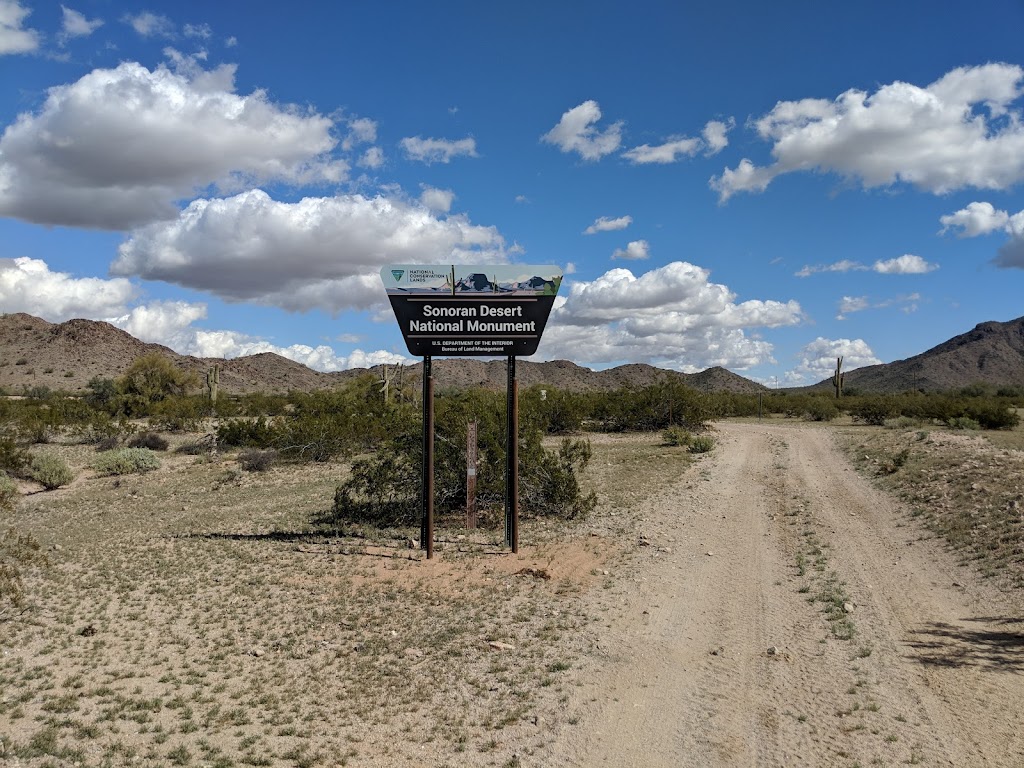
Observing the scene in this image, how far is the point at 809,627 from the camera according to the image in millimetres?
7891

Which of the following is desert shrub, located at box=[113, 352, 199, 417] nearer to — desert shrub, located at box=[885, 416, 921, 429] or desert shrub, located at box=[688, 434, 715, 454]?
desert shrub, located at box=[688, 434, 715, 454]

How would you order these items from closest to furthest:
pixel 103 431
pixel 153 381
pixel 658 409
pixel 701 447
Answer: pixel 701 447 < pixel 103 431 < pixel 658 409 < pixel 153 381

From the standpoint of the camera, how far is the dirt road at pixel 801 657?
17.6ft

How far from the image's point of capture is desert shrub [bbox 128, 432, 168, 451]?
1178 inches

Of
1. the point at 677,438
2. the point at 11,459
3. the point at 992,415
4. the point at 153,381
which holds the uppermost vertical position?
the point at 153,381

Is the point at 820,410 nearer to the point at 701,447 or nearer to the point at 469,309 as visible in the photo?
the point at 701,447

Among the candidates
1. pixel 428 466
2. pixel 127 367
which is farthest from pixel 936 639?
pixel 127 367

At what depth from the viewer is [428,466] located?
11453 mm

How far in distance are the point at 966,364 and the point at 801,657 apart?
12092 centimetres

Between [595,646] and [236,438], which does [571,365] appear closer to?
[236,438]

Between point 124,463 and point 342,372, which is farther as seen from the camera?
point 342,372

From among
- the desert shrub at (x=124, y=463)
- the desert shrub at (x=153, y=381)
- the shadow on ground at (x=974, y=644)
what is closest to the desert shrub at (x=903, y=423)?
the shadow on ground at (x=974, y=644)

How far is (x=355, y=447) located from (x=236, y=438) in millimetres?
5041

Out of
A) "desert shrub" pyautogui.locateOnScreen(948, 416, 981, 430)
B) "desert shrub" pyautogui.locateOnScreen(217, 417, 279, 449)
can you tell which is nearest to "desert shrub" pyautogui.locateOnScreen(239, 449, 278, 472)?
"desert shrub" pyautogui.locateOnScreen(217, 417, 279, 449)
